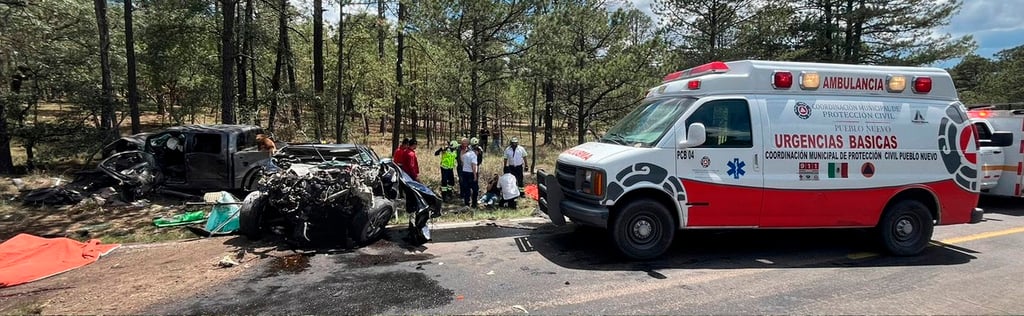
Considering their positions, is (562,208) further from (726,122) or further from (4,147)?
(4,147)

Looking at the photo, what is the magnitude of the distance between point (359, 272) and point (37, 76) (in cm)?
1511

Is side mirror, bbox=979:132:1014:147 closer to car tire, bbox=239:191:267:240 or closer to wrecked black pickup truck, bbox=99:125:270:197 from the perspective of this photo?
car tire, bbox=239:191:267:240

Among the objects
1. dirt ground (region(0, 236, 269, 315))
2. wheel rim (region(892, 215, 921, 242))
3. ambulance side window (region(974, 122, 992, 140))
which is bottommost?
dirt ground (region(0, 236, 269, 315))

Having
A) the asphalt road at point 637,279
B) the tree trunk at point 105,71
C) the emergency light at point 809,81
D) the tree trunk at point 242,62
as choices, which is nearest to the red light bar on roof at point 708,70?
the emergency light at point 809,81

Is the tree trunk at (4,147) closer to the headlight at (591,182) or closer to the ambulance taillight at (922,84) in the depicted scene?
the headlight at (591,182)

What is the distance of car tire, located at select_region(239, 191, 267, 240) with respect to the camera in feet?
22.8

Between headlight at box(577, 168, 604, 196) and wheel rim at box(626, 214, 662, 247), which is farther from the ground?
headlight at box(577, 168, 604, 196)

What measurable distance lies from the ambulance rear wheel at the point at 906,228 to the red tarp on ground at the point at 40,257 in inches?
383

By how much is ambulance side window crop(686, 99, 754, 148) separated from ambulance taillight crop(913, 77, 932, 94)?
227 centimetres

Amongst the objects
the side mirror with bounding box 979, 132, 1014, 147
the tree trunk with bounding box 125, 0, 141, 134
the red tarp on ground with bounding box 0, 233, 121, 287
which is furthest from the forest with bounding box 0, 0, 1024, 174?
the side mirror with bounding box 979, 132, 1014, 147

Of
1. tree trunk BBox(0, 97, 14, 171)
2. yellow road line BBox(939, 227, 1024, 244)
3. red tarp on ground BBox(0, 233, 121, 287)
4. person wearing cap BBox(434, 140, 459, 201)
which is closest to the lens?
red tarp on ground BBox(0, 233, 121, 287)

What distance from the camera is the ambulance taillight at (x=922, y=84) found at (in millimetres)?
6312

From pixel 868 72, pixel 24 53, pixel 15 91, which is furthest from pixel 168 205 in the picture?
pixel 868 72

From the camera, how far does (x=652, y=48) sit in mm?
14227
